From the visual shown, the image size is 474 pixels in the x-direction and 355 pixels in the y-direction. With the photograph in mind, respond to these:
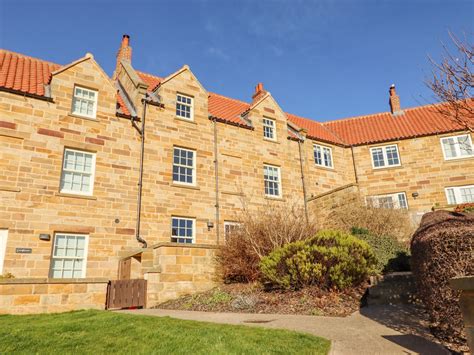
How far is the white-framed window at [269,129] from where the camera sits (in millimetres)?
22452

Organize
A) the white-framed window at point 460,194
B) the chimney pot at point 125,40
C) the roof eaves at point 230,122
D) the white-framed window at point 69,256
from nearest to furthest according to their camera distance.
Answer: the white-framed window at point 69,256, the roof eaves at point 230,122, the chimney pot at point 125,40, the white-framed window at point 460,194

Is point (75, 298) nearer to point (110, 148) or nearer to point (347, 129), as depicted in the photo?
point (110, 148)

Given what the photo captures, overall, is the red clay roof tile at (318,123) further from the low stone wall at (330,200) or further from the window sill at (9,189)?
the low stone wall at (330,200)

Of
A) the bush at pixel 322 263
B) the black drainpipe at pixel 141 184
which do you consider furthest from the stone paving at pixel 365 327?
the black drainpipe at pixel 141 184

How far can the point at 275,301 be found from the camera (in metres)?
9.66

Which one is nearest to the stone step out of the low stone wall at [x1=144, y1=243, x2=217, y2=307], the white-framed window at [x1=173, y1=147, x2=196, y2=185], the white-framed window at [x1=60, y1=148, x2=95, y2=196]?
the low stone wall at [x1=144, y1=243, x2=217, y2=307]

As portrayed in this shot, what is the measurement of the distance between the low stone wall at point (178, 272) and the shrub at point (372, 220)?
20.5ft

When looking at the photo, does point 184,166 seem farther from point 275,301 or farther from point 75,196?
point 275,301

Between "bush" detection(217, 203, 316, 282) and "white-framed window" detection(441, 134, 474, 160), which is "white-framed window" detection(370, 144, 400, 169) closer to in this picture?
"white-framed window" detection(441, 134, 474, 160)

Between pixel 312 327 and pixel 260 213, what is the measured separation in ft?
24.7

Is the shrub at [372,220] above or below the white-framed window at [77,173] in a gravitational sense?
below

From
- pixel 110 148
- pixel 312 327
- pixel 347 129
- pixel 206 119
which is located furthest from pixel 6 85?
pixel 347 129

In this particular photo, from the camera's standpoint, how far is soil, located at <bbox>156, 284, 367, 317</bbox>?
8.81 metres

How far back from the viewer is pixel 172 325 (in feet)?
22.5
